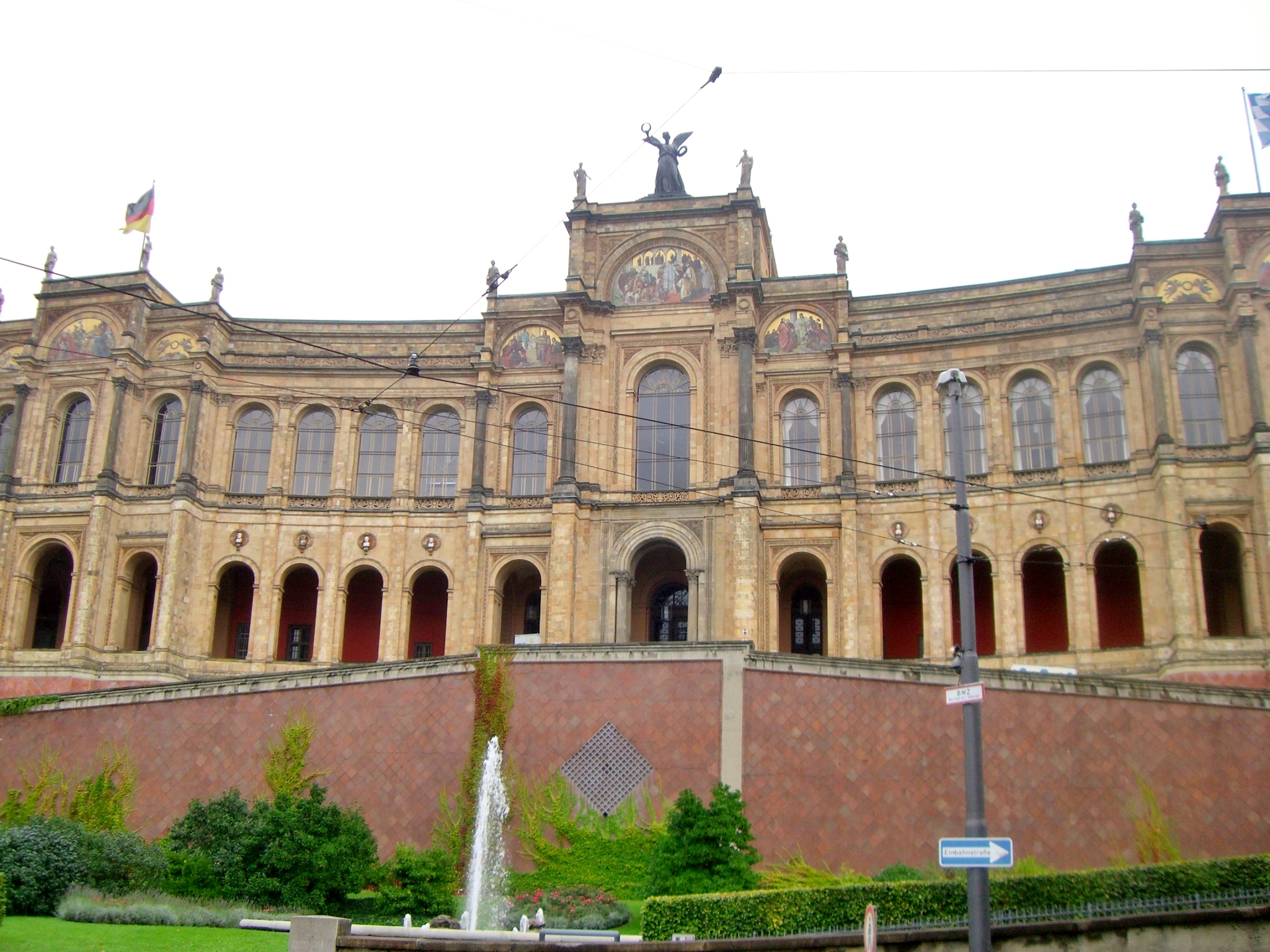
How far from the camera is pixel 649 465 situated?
44.2 metres

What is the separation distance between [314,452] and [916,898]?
107 ft

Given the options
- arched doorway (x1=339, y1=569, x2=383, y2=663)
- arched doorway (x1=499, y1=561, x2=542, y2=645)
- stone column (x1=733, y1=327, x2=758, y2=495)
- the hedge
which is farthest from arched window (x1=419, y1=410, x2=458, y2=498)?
the hedge

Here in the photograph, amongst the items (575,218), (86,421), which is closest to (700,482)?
(575,218)

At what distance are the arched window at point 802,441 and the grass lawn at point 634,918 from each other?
19122mm

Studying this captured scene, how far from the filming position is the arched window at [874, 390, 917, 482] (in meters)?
43.4

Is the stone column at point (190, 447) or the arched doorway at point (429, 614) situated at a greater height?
the stone column at point (190, 447)

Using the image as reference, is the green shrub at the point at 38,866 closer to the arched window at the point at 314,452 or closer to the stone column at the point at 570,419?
the stone column at the point at 570,419

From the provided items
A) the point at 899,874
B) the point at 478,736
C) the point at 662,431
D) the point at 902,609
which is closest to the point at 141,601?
the point at 662,431

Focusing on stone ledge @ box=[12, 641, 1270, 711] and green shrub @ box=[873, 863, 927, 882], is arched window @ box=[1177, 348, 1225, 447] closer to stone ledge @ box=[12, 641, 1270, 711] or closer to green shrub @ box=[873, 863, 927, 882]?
stone ledge @ box=[12, 641, 1270, 711]

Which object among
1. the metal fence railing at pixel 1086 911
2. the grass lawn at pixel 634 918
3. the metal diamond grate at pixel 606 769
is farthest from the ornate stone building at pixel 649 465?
the metal fence railing at pixel 1086 911

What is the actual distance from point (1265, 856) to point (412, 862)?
1585 centimetres

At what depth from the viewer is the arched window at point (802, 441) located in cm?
4406

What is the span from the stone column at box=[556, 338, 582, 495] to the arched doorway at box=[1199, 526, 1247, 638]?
2020cm

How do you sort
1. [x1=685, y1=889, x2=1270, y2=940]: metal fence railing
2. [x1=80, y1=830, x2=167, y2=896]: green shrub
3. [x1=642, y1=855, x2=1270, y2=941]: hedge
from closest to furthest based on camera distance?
1. [x1=685, y1=889, x2=1270, y2=940]: metal fence railing
2. [x1=642, y1=855, x2=1270, y2=941]: hedge
3. [x1=80, y1=830, x2=167, y2=896]: green shrub
